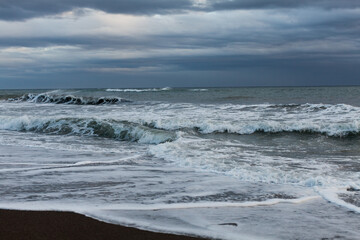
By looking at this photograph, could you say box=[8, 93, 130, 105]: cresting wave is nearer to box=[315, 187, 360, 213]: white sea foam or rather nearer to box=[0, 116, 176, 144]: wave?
box=[0, 116, 176, 144]: wave

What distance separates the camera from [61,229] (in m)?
3.79

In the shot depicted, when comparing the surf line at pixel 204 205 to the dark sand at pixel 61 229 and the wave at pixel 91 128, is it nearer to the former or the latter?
the dark sand at pixel 61 229

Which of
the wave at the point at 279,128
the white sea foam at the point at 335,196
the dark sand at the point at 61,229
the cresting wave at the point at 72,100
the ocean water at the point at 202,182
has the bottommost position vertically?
the ocean water at the point at 202,182

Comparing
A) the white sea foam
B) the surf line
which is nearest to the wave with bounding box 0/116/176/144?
the white sea foam

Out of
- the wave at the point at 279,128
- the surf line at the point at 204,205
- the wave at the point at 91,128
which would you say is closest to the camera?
the surf line at the point at 204,205

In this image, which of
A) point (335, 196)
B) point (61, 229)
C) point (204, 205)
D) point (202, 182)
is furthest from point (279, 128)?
point (61, 229)

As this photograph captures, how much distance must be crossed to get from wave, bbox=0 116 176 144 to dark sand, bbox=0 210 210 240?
25.5 ft

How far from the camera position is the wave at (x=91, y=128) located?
40.7 ft

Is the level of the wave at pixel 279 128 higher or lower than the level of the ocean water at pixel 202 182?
higher

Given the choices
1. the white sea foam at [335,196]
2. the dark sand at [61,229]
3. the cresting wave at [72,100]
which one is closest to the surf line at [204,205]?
the white sea foam at [335,196]

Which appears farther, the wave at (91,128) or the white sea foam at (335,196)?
the wave at (91,128)

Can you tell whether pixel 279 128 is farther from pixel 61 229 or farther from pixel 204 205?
pixel 61 229

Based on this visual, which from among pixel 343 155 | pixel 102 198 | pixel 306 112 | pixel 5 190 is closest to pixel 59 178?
pixel 5 190

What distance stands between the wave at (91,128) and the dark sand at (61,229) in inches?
306
